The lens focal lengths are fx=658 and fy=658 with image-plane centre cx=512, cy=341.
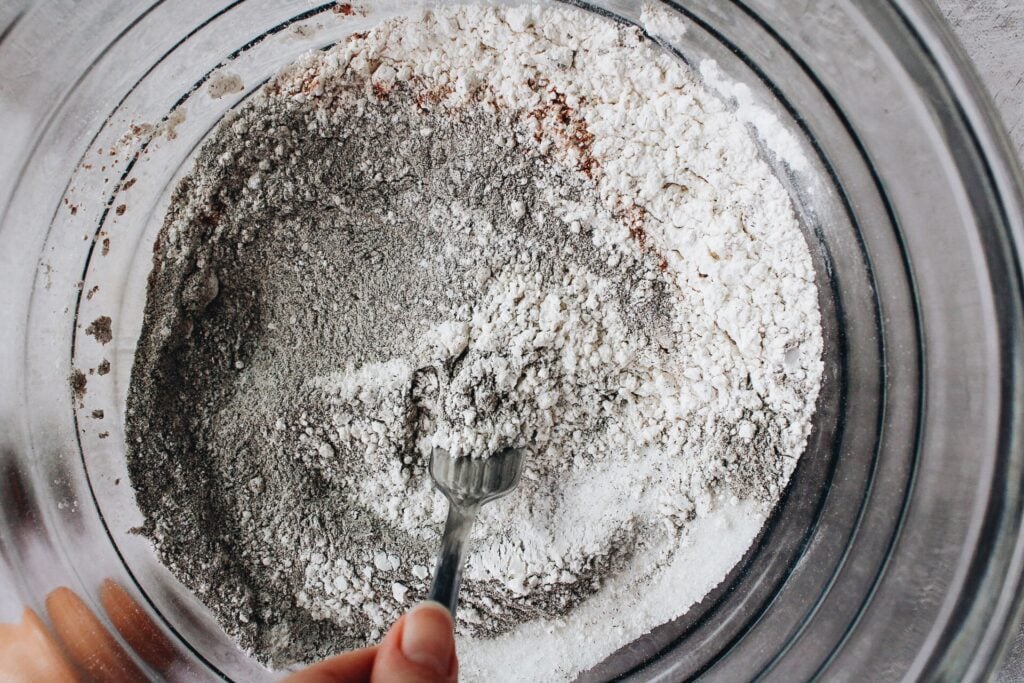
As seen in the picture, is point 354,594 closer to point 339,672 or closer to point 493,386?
point 339,672

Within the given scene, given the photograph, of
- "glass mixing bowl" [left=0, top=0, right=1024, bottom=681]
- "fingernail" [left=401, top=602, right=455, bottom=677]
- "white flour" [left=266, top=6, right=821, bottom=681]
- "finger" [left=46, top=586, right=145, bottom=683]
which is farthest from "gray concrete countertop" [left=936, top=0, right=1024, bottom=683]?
"finger" [left=46, top=586, right=145, bottom=683]

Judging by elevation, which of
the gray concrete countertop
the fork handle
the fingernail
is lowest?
the fingernail

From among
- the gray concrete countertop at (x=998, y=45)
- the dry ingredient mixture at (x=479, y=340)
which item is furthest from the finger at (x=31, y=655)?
the gray concrete countertop at (x=998, y=45)

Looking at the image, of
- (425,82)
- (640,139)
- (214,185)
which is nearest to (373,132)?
(425,82)

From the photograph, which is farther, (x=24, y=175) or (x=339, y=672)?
(x=24, y=175)

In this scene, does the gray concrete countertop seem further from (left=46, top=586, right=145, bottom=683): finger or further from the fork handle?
(left=46, top=586, right=145, bottom=683): finger

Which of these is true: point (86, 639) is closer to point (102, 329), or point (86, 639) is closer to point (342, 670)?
point (102, 329)
